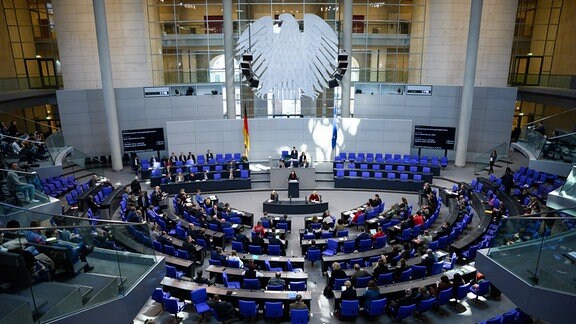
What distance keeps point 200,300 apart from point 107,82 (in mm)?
16393

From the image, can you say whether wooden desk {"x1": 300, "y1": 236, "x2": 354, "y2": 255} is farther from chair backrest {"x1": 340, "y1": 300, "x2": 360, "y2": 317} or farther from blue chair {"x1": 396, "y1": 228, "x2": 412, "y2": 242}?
chair backrest {"x1": 340, "y1": 300, "x2": 360, "y2": 317}

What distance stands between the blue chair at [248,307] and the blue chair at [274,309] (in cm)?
27

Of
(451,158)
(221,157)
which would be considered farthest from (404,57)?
(221,157)

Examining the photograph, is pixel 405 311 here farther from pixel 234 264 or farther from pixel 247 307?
pixel 234 264

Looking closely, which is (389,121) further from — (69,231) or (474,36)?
(69,231)

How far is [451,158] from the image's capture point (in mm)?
25281

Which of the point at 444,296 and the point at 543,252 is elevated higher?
the point at 543,252

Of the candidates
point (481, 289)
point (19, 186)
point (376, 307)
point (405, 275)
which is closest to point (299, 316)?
point (376, 307)

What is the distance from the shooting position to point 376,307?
951cm

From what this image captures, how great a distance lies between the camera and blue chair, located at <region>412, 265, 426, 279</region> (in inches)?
428

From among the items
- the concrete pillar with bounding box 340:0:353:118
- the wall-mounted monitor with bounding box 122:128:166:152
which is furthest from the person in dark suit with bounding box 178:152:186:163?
the concrete pillar with bounding box 340:0:353:118

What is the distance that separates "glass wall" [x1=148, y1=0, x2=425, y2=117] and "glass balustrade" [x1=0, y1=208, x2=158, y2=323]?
19.6 metres

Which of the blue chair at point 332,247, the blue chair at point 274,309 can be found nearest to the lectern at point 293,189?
the blue chair at point 332,247

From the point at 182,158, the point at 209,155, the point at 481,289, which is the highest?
the point at 209,155
